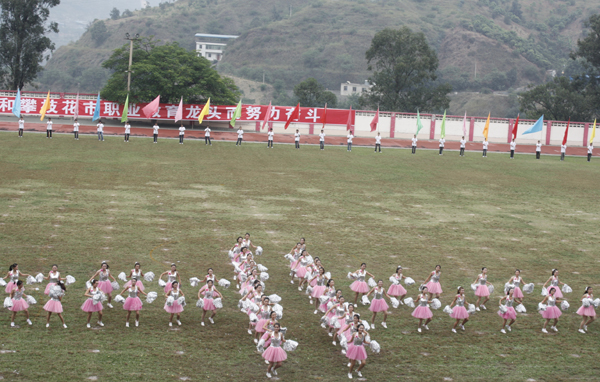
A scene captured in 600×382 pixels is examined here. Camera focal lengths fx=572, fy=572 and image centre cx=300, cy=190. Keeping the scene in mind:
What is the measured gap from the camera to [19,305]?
13.0 metres

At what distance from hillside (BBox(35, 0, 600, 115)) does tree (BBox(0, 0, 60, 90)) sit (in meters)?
73.0

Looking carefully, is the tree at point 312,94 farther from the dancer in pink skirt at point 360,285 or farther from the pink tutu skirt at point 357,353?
the pink tutu skirt at point 357,353

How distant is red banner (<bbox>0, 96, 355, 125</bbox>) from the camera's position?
5134cm

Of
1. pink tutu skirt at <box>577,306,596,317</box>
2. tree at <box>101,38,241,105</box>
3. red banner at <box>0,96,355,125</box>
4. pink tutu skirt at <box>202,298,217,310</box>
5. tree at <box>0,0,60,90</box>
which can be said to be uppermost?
tree at <box>0,0,60,90</box>

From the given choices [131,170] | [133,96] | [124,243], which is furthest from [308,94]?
[124,243]

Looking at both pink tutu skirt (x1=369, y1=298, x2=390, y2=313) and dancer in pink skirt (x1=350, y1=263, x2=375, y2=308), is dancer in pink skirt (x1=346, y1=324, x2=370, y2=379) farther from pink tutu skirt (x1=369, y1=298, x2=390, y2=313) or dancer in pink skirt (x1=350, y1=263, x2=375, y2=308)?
dancer in pink skirt (x1=350, y1=263, x2=375, y2=308)

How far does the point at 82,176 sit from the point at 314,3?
157m

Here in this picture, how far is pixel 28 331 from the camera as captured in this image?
1273 centimetres

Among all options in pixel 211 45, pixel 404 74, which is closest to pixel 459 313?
pixel 404 74

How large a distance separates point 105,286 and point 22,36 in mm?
60745

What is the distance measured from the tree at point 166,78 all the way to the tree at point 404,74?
27.6 metres

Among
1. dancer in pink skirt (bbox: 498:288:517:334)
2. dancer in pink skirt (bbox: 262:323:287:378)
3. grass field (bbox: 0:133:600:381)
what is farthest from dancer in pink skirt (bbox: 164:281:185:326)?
dancer in pink skirt (bbox: 498:288:517:334)

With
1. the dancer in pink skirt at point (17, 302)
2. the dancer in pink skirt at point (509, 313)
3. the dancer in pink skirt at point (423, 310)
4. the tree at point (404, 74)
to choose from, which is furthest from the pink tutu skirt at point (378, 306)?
the tree at point (404, 74)

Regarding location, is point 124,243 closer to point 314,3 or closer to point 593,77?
point 593,77
